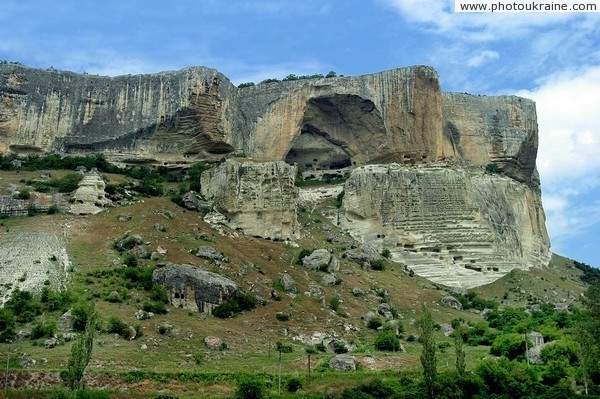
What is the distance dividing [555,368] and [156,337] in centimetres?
2023

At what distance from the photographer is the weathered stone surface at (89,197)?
5784cm

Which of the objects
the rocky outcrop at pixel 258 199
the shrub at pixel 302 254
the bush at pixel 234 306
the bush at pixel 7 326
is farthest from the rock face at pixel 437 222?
the bush at pixel 7 326

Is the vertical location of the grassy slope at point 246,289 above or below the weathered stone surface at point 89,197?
below

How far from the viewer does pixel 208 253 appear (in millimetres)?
51625

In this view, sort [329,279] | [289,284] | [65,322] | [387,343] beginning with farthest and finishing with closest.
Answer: [329,279] < [289,284] < [387,343] < [65,322]

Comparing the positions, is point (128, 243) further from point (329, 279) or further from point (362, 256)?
point (362, 256)

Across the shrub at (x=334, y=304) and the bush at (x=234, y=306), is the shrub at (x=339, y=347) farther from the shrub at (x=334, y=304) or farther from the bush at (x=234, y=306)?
the bush at (x=234, y=306)

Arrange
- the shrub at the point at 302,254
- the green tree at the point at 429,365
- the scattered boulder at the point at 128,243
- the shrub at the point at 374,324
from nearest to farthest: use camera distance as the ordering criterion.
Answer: the green tree at the point at 429,365 → the shrub at the point at 374,324 → the scattered boulder at the point at 128,243 → the shrub at the point at 302,254

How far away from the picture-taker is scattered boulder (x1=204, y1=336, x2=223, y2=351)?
41.6m

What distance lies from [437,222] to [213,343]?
2894 centimetres

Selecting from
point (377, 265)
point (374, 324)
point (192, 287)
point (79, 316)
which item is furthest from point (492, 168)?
point (79, 316)

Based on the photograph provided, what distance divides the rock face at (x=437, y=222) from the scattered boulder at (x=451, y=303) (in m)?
6.27

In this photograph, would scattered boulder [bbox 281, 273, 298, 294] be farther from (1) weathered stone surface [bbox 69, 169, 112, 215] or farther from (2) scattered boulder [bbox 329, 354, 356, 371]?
(1) weathered stone surface [bbox 69, 169, 112, 215]

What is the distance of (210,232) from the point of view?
56.5m
